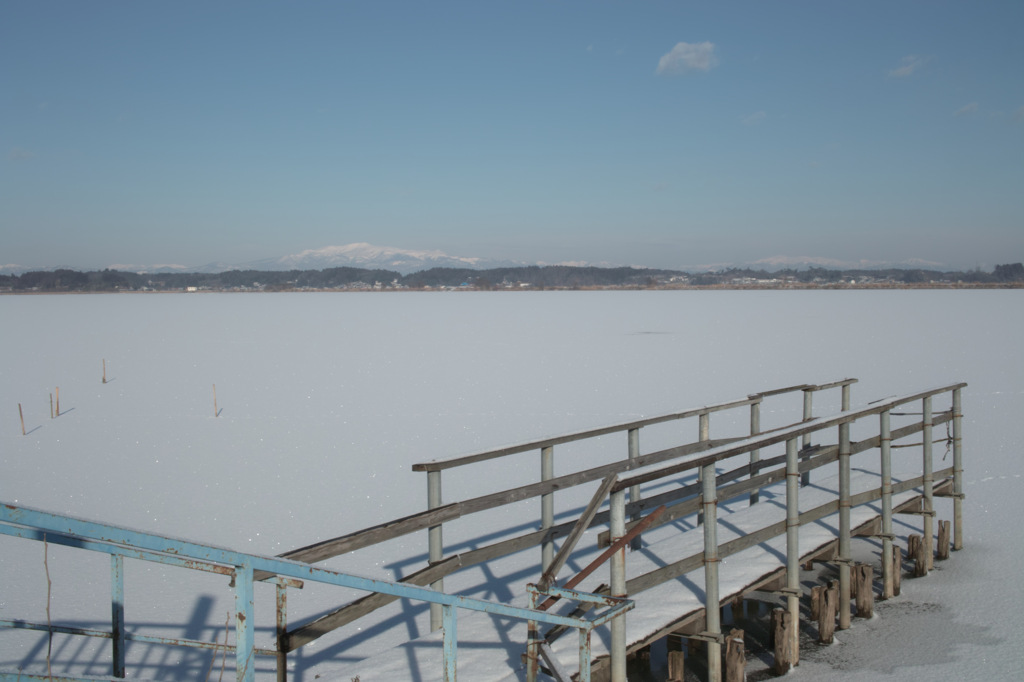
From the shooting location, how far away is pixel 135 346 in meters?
32.8

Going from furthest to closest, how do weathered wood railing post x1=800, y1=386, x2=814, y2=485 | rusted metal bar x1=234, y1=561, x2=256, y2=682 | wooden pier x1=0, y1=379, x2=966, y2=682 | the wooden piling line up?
weathered wood railing post x1=800, y1=386, x2=814, y2=485 → the wooden piling → wooden pier x1=0, y1=379, x2=966, y2=682 → rusted metal bar x1=234, y1=561, x2=256, y2=682

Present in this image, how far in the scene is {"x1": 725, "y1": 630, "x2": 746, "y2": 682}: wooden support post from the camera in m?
5.09

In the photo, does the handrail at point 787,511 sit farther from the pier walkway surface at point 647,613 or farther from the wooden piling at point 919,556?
the pier walkway surface at point 647,613

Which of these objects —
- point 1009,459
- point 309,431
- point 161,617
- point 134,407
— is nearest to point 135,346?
point 134,407

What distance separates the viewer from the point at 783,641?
5551mm

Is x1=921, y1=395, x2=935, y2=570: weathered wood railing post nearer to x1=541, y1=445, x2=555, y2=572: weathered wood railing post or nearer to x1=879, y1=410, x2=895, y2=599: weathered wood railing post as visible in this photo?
x1=879, y1=410, x2=895, y2=599: weathered wood railing post

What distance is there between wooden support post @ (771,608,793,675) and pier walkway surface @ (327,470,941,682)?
26 centimetres

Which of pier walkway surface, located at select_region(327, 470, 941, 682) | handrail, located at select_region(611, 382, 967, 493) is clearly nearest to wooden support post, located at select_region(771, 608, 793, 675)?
pier walkway surface, located at select_region(327, 470, 941, 682)

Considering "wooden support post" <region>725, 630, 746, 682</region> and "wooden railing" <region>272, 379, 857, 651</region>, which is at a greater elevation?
"wooden railing" <region>272, 379, 857, 651</region>

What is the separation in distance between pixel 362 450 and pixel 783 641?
8.80m

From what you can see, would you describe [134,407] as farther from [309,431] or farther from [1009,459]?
[1009,459]

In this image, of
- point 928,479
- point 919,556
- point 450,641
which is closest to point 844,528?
point 919,556

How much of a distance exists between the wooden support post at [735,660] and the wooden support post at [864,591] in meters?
1.83

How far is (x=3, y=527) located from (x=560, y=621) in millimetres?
2485
